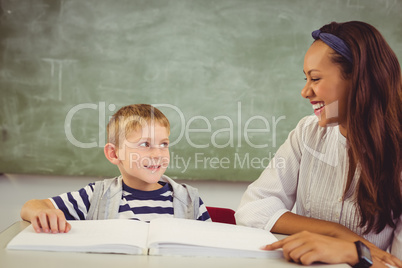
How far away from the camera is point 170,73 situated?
2697 millimetres

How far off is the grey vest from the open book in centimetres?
35

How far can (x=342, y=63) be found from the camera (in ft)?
4.45

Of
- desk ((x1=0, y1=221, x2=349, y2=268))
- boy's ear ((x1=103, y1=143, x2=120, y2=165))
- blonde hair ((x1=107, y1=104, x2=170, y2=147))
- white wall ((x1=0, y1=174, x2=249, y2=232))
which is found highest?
blonde hair ((x1=107, y1=104, x2=170, y2=147))

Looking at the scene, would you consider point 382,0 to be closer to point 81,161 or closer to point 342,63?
point 342,63

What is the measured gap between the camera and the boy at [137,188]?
144 centimetres

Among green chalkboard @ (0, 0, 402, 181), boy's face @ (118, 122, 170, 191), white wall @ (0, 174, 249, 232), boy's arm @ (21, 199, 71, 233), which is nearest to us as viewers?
boy's arm @ (21, 199, 71, 233)

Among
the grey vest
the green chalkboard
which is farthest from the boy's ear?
the green chalkboard

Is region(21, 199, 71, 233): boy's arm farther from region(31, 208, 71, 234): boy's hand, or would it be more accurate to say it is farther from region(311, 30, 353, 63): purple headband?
region(311, 30, 353, 63): purple headband

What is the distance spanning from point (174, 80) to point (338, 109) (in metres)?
1.46

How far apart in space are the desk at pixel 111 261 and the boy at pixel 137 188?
0.47 metres

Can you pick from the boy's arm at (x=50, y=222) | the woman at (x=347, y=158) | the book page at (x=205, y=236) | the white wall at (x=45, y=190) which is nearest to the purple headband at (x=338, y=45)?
the woman at (x=347, y=158)

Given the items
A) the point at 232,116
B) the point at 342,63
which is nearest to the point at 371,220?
the point at 342,63

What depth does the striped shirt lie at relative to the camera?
55.4 inches

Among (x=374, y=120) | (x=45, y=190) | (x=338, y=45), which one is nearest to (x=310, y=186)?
(x=374, y=120)
